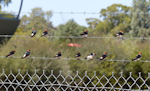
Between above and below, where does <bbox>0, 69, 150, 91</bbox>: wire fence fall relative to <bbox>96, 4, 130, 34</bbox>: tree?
above

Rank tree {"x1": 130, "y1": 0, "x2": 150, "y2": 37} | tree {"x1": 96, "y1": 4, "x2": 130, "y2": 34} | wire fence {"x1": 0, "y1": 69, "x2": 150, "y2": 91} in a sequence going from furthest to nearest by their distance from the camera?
tree {"x1": 96, "y1": 4, "x2": 130, "y2": 34} < tree {"x1": 130, "y1": 0, "x2": 150, "y2": 37} < wire fence {"x1": 0, "y1": 69, "x2": 150, "y2": 91}

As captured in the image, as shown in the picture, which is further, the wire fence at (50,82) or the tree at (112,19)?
the tree at (112,19)

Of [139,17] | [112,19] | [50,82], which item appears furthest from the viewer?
[112,19]

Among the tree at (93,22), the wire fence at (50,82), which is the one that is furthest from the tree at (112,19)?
the wire fence at (50,82)

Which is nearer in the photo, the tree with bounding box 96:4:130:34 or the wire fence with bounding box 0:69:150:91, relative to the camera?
the wire fence with bounding box 0:69:150:91

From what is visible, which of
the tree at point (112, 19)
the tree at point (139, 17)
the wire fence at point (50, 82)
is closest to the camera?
the wire fence at point (50, 82)

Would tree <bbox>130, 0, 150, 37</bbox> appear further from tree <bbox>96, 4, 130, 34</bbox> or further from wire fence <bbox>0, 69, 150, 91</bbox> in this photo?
wire fence <bbox>0, 69, 150, 91</bbox>

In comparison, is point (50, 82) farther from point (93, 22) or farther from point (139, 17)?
point (93, 22)

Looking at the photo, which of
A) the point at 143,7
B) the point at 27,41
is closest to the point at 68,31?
the point at 27,41

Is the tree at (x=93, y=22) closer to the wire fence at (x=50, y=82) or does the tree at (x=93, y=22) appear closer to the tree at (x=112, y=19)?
the tree at (x=112, y=19)

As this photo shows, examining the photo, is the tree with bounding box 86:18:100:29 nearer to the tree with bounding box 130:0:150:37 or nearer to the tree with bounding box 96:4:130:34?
the tree with bounding box 96:4:130:34

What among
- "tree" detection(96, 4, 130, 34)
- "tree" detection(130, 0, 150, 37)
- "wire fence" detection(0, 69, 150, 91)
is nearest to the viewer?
"wire fence" detection(0, 69, 150, 91)

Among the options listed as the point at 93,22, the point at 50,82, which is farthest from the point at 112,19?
the point at 50,82

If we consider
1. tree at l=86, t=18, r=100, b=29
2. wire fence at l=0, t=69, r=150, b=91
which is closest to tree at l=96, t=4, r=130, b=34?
tree at l=86, t=18, r=100, b=29
